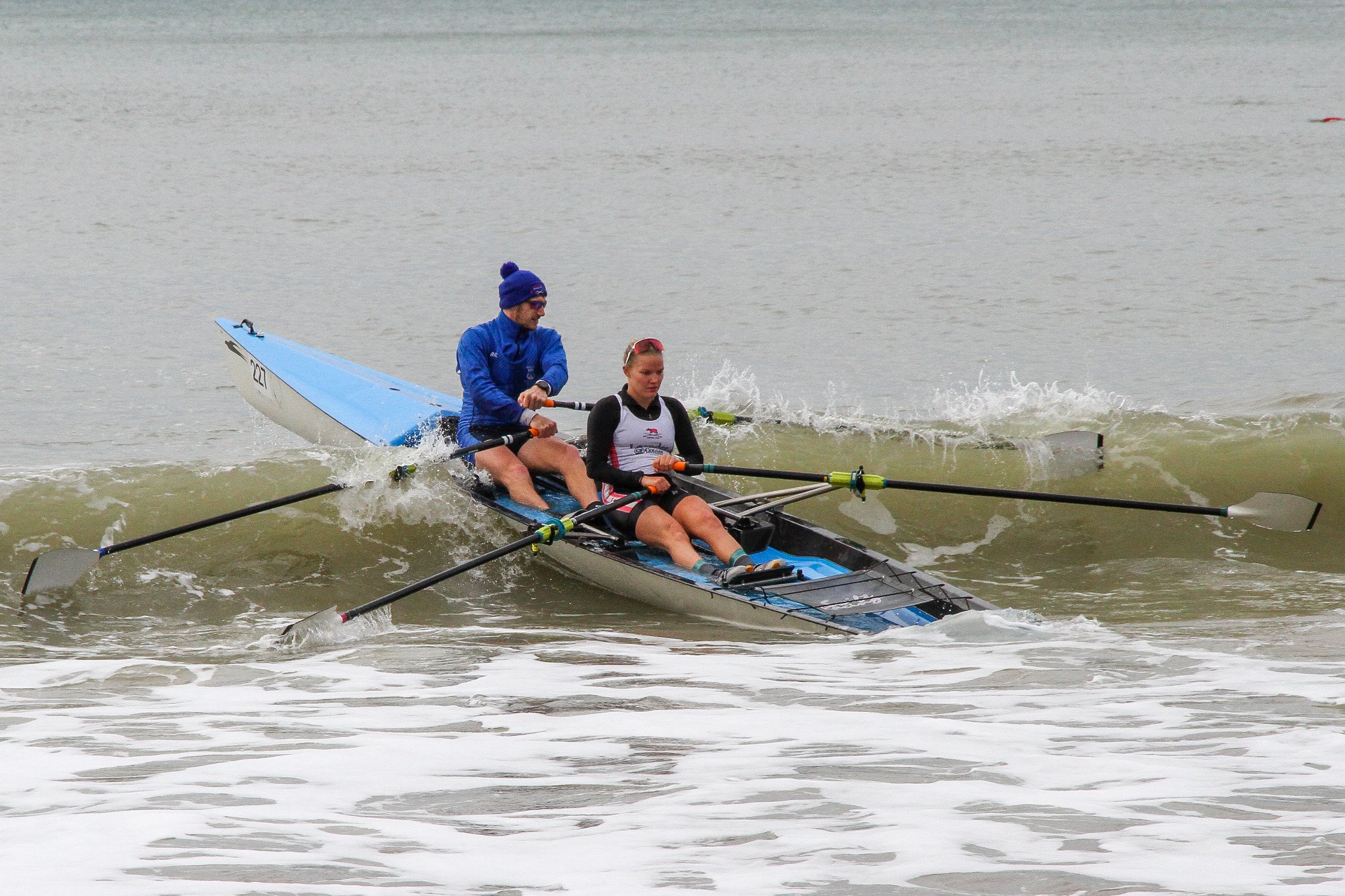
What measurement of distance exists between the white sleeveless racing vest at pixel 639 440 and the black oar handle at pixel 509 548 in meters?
0.20

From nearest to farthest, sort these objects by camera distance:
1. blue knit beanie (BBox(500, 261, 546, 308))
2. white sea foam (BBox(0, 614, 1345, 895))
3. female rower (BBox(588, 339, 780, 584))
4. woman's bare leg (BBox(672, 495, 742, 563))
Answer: white sea foam (BBox(0, 614, 1345, 895))
woman's bare leg (BBox(672, 495, 742, 563))
female rower (BBox(588, 339, 780, 584))
blue knit beanie (BBox(500, 261, 546, 308))

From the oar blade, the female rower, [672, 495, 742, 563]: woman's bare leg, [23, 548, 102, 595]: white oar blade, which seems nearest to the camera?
the oar blade

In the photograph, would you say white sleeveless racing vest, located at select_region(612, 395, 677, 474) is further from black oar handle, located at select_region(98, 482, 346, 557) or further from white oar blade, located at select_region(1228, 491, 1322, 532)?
white oar blade, located at select_region(1228, 491, 1322, 532)

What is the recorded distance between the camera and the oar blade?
696 cm

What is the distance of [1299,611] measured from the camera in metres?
7.45

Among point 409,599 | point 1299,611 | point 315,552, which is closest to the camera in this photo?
point 1299,611

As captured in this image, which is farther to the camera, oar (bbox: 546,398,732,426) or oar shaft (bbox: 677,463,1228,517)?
oar (bbox: 546,398,732,426)

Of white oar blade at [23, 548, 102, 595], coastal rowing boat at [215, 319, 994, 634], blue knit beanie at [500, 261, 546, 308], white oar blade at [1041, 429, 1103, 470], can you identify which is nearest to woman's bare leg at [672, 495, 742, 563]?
coastal rowing boat at [215, 319, 994, 634]

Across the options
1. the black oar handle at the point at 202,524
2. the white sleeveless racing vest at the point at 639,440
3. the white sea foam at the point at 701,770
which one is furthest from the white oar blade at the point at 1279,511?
the black oar handle at the point at 202,524

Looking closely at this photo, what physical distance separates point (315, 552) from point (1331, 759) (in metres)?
6.58

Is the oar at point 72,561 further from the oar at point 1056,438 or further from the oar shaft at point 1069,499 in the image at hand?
the oar shaft at point 1069,499

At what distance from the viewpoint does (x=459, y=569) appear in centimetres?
717

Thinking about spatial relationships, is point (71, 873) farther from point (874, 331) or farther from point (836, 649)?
point (874, 331)

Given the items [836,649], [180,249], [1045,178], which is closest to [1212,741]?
[836,649]
